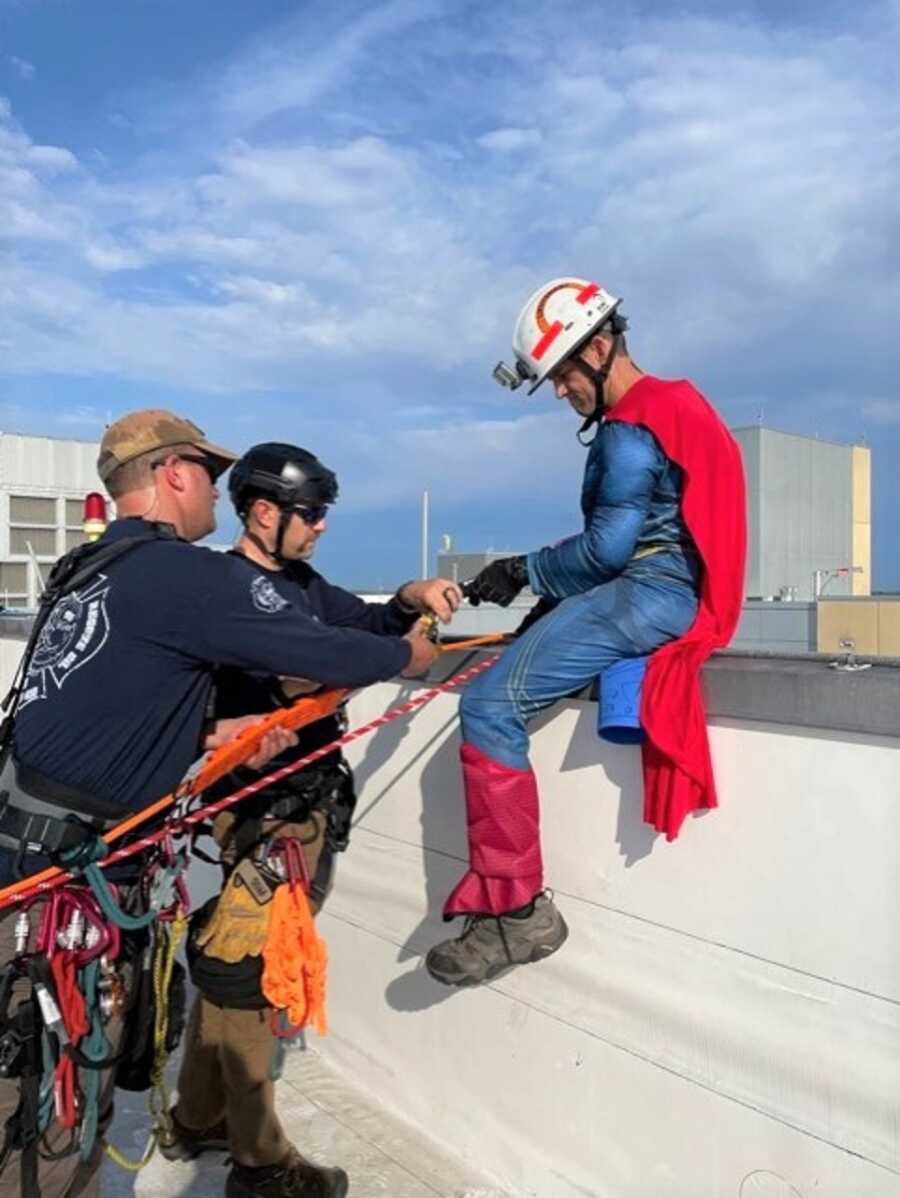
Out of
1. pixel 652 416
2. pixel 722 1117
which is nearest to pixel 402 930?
pixel 722 1117

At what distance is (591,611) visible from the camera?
10.4 feet

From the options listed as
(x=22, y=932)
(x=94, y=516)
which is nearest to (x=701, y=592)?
(x=22, y=932)

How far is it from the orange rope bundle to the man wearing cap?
24.4 inches

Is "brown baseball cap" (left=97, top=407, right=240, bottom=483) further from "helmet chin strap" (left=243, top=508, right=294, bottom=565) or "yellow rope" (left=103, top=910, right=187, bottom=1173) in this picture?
"yellow rope" (left=103, top=910, right=187, bottom=1173)

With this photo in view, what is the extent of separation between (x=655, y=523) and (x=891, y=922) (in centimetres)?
129

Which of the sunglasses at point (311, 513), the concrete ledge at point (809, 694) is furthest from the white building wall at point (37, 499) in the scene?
the concrete ledge at point (809, 694)

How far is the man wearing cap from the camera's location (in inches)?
112

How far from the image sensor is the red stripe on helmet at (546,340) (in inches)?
131

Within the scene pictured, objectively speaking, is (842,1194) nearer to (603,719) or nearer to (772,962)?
(772,962)

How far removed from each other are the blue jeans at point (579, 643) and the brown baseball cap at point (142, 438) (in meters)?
1.15

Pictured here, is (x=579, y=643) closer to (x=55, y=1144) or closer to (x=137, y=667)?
(x=137, y=667)

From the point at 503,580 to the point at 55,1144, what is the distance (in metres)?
2.10

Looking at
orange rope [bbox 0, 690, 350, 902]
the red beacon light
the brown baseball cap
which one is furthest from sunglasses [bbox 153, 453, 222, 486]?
the red beacon light

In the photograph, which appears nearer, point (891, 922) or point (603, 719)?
point (891, 922)
